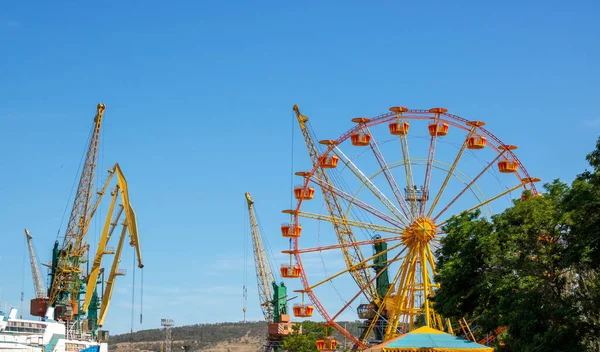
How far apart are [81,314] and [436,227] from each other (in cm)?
5720

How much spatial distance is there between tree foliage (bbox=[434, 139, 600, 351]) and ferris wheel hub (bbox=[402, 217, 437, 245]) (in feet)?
47.8

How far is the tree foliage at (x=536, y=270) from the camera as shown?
150 feet

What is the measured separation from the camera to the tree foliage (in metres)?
45.8

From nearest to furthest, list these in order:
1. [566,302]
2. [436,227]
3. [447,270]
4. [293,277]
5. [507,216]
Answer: [566,302] < [507,216] < [447,270] < [436,227] < [293,277]

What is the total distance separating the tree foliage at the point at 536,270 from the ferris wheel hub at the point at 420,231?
14.6 m

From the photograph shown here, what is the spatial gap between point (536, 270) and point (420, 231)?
25868mm

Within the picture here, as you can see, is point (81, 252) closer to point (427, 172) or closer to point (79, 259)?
point (79, 259)

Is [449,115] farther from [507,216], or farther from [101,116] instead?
[101,116]

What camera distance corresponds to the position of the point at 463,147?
79.6 metres

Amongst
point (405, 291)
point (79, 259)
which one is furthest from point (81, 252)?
point (405, 291)

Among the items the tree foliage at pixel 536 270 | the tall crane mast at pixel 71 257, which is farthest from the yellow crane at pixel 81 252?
the tree foliage at pixel 536 270

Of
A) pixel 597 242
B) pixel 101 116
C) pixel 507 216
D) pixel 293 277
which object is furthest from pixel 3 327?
pixel 597 242

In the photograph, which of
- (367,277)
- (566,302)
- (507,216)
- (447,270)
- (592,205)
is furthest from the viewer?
(367,277)

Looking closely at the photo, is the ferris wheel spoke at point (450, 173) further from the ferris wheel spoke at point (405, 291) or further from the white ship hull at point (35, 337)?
the white ship hull at point (35, 337)
